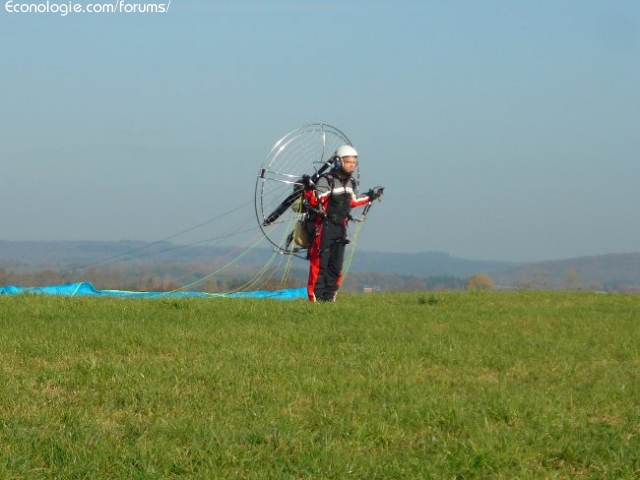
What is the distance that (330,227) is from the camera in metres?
15.8

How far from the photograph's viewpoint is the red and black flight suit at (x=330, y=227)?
15805 millimetres

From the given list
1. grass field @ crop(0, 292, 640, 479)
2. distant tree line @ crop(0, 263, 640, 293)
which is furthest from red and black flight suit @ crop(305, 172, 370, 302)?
grass field @ crop(0, 292, 640, 479)

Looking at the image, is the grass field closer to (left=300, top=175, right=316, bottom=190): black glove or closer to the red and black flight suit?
the red and black flight suit

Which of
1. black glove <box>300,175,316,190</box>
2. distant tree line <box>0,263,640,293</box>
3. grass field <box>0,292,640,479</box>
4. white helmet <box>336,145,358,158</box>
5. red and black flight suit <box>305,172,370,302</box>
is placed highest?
white helmet <box>336,145,358,158</box>

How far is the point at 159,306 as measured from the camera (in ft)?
40.3

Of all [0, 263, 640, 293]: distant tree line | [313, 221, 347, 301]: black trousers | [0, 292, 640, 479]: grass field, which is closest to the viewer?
[0, 292, 640, 479]: grass field

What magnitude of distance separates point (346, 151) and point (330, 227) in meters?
1.12

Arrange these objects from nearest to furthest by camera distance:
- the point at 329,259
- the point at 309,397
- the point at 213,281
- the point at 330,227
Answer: the point at 309,397, the point at 330,227, the point at 329,259, the point at 213,281

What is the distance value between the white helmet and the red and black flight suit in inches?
10.8

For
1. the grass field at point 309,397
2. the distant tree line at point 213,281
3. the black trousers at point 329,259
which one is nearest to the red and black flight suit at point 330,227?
the black trousers at point 329,259

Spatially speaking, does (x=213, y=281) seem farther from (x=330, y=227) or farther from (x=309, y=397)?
(x=309, y=397)

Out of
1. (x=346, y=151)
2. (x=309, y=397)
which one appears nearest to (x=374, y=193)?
(x=346, y=151)

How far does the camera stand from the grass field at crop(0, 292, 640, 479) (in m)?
6.16

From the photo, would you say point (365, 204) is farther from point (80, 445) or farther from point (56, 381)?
point (80, 445)
